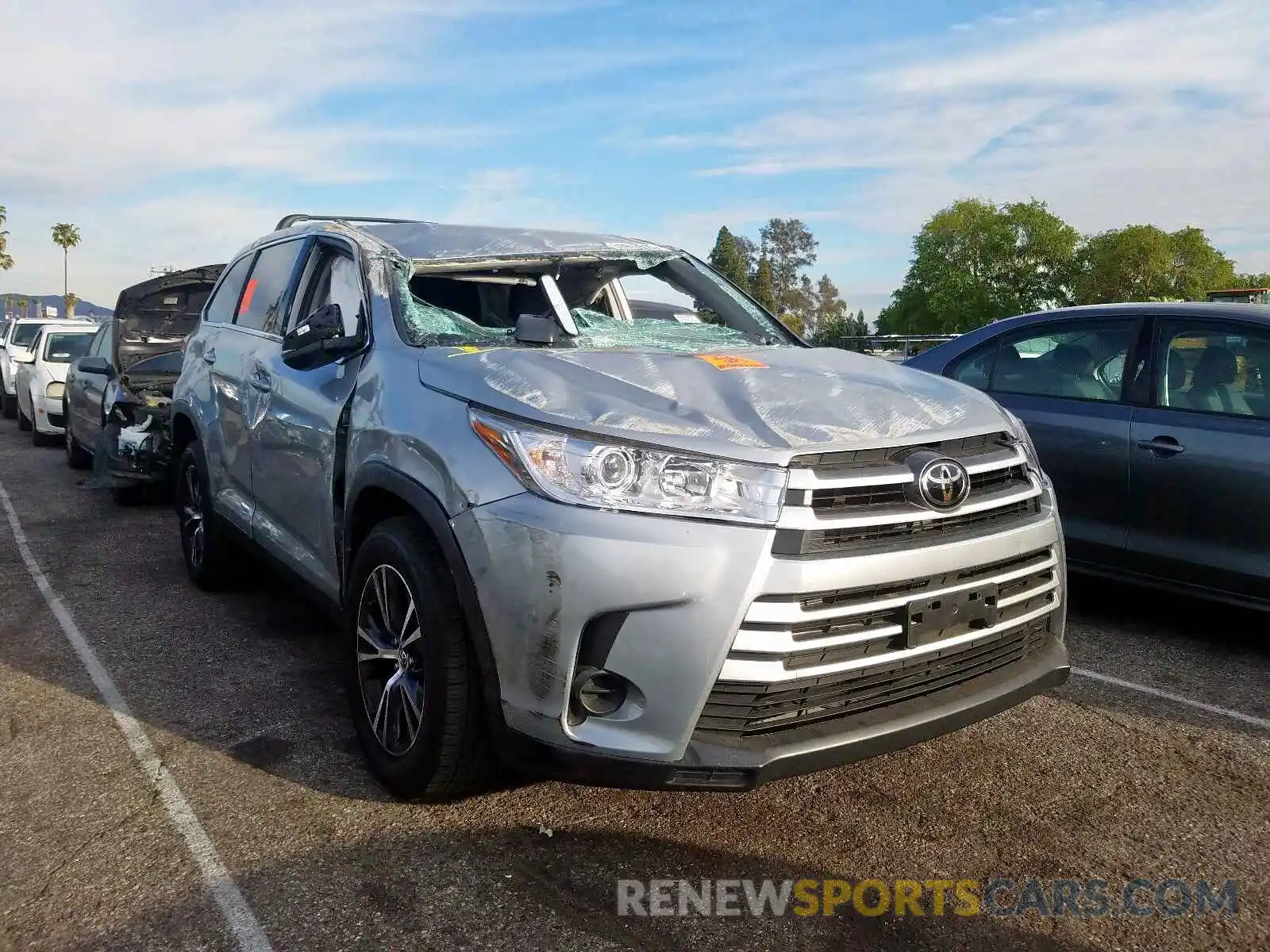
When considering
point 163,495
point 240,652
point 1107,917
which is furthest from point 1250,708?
point 163,495

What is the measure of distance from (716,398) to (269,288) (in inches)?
111

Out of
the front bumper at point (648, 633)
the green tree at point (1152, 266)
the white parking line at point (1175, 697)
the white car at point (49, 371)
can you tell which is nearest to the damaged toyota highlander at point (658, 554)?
the front bumper at point (648, 633)

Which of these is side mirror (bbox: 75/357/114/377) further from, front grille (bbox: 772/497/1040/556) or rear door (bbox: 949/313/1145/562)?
front grille (bbox: 772/497/1040/556)

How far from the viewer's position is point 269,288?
486cm

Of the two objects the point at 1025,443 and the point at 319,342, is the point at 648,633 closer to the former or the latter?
the point at 1025,443

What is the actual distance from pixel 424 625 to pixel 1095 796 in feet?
6.96

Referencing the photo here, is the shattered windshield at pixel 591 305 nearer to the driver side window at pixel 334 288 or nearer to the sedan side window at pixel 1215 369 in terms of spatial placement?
the driver side window at pixel 334 288

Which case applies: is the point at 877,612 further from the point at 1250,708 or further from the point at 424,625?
the point at 1250,708

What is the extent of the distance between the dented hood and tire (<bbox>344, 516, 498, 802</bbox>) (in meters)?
0.51

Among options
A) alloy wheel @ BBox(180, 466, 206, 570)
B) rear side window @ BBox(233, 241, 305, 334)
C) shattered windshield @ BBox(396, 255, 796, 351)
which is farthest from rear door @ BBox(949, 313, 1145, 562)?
alloy wheel @ BBox(180, 466, 206, 570)

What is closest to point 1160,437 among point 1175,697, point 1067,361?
point 1067,361

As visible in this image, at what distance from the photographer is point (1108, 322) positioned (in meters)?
5.25

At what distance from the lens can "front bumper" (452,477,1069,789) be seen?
2.50 meters

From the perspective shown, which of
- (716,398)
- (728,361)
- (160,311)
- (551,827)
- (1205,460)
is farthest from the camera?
(160,311)
